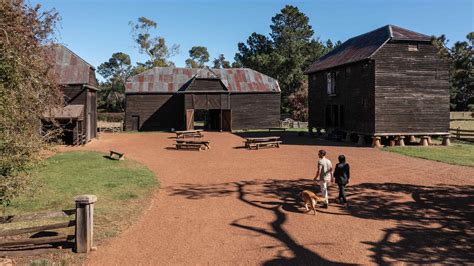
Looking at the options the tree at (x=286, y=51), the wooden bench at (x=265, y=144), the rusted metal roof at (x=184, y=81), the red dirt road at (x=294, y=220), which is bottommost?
the red dirt road at (x=294, y=220)

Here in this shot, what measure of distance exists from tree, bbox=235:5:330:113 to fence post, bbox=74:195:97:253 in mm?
55685

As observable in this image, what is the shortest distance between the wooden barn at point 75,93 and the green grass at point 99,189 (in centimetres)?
869

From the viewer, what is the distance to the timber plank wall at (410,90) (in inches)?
1020

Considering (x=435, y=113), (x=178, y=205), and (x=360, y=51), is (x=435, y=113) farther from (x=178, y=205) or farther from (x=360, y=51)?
(x=178, y=205)

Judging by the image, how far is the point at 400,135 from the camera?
2628 cm

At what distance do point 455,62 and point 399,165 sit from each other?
559 cm

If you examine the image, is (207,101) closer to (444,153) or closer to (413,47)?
(413,47)

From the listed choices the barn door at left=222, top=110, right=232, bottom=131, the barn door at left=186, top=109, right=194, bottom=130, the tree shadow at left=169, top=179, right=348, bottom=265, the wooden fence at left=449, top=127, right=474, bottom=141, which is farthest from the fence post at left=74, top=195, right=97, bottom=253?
the barn door at left=222, top=110, right=232, bottom=131

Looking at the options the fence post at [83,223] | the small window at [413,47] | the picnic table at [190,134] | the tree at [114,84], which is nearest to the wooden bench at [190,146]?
the picnic table at [190,134]

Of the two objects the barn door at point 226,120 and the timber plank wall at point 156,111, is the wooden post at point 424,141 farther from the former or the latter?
the timber plank wall at point 156,111

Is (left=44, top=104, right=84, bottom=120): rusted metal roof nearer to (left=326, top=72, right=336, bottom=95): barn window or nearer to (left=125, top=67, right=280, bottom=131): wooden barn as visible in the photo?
(left=125, top=67, right=280, bottom=131): wooden barn

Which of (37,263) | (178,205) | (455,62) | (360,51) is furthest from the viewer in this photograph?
(360,51)

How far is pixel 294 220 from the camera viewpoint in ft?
32.5

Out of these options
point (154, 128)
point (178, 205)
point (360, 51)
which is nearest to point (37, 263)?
point (178, 205)
